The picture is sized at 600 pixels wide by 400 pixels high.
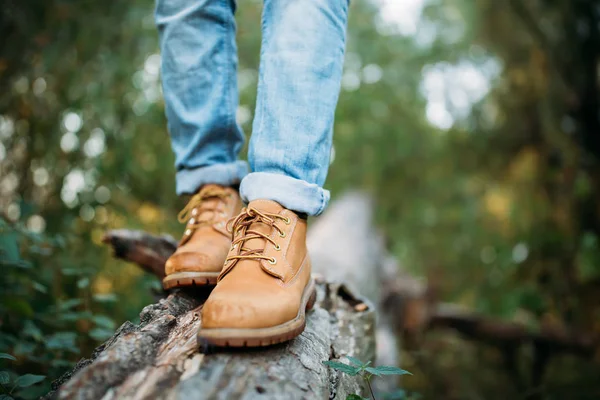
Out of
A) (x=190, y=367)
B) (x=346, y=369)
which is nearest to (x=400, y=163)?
(x=346, y=369)

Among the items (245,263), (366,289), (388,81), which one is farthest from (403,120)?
(245,263)

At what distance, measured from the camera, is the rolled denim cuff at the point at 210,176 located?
4.28 ft

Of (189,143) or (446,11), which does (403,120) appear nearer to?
(446,11)

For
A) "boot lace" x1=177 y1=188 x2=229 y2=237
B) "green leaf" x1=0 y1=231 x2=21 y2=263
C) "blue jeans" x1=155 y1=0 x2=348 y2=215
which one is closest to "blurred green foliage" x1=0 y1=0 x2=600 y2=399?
"green leaf" x1=0 y1=231 x2=21 y2=263

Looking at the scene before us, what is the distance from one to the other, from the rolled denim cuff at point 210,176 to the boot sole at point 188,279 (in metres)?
0.29

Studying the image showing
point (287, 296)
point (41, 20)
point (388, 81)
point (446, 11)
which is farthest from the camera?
point (446, 11)

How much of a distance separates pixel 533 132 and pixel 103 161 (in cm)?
375

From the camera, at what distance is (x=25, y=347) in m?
1.35

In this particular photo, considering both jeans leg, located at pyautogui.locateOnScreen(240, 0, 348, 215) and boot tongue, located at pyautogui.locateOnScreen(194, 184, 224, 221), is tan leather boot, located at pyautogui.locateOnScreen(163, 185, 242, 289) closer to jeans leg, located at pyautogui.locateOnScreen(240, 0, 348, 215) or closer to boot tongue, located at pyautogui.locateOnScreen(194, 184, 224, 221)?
boot tongue, located at pyautogui.locateOnScreen(194, 184, 224, 221)

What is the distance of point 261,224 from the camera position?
3.32ft

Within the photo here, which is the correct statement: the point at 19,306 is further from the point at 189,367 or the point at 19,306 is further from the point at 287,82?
the point at 287,82

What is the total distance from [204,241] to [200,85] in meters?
0.45

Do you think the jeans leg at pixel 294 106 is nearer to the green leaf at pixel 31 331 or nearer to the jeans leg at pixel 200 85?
the jeans leg at pixel 200 85

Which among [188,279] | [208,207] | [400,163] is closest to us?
[188,279]
